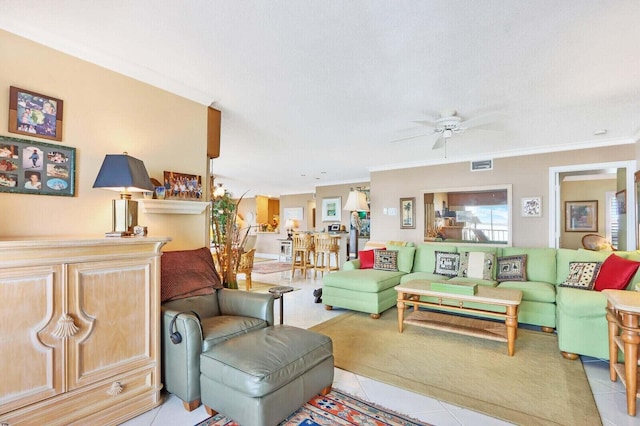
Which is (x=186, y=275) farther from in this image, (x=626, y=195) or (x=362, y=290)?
(x=626, y=195)

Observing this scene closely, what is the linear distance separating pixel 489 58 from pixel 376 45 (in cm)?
87

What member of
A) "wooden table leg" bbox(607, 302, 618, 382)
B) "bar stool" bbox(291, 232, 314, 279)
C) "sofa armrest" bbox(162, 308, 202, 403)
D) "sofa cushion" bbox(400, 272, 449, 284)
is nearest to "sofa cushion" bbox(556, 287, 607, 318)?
"wooden table leg" bbox(607, 302, 618, 382)

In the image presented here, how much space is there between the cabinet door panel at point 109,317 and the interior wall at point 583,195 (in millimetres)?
8979

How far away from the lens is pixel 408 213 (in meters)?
6.14

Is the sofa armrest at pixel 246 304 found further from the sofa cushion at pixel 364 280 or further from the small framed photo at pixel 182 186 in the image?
the sofa cushion at pixel 364 280

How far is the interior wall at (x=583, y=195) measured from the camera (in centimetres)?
721

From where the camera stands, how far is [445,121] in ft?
A: 11.1

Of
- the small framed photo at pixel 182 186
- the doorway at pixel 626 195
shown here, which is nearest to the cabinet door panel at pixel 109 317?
the small framed photo at pixel 182 186

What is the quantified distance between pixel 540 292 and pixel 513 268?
0.58 metres

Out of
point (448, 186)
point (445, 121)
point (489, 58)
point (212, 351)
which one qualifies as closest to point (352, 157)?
point (448, 186)

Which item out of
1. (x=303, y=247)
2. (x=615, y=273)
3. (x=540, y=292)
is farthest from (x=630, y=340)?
(x=303, y=247)

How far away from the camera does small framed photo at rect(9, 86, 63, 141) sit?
1881 millimetres

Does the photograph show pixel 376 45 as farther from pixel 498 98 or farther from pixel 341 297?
pixel 341 297

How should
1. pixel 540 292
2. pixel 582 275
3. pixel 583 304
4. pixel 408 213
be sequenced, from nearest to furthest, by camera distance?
pixel 583 304, pixel 582 275, pixel 540 292, pixel 408 213
